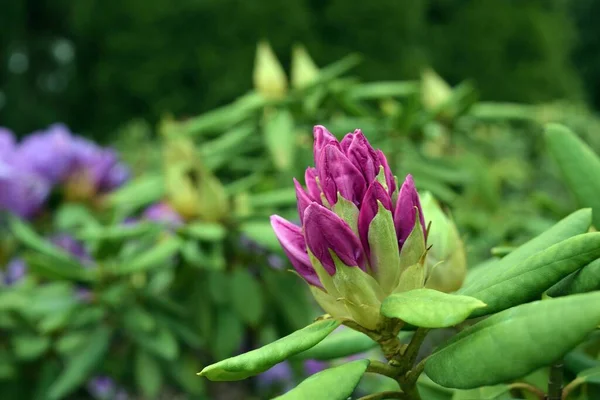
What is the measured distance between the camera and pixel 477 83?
11.1 meters

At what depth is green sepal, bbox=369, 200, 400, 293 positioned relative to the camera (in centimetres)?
70

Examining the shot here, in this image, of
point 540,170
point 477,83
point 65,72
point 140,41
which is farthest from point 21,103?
A: point 540,170

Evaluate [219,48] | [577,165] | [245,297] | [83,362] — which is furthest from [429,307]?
[219,48]

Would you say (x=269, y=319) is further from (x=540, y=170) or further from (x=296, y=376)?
(x=540, y=170)

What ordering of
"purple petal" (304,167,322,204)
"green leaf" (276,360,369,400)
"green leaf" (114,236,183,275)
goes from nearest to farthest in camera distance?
"green leaf" (276,360,369,400)
"purple petal" (304,167,322,204)
"green leaf" (114,236,183,275)

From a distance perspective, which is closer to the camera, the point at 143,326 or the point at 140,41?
the point at 143,326

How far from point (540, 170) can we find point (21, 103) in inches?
383

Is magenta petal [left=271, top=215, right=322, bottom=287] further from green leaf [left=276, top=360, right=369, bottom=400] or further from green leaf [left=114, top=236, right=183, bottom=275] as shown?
green leaf [left=114, top=236, right=183, bottom=275]

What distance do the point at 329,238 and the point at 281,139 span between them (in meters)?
1.10

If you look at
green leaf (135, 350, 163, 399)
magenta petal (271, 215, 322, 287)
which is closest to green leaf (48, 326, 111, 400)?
green leaf (135, 350, 163, 399)

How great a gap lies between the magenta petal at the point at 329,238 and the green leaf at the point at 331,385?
99 millimetres

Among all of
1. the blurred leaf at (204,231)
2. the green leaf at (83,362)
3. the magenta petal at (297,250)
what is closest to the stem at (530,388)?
the magenta petal at (297,250)

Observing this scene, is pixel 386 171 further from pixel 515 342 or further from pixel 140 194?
pixel 140 194

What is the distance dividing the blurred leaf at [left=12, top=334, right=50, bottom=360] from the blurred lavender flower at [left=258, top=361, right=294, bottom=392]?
755 mm
